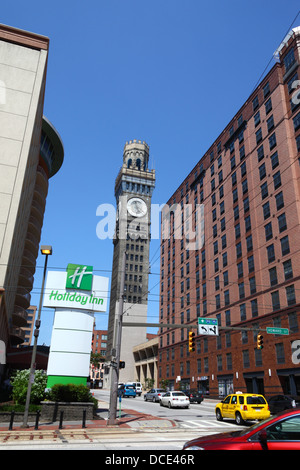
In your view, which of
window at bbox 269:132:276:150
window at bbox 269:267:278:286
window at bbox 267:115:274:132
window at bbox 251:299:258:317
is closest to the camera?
window at bbox 269:267:278:286

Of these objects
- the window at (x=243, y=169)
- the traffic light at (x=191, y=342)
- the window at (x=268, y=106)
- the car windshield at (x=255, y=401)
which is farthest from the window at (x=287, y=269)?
the car windshield at (x=255, y=401)

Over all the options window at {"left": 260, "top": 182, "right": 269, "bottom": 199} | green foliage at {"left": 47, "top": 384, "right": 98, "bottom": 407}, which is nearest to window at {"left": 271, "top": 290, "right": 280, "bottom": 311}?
window at {"left": 260, "top": 182, "right": 269, "bottom": 199}

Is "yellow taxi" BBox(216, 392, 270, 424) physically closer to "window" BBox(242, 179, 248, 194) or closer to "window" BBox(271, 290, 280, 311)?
"window" BBox(271, 290, 280, 311)

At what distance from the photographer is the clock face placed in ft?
403

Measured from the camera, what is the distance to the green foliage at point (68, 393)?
21.8 m

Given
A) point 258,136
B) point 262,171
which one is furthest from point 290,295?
point 258,136

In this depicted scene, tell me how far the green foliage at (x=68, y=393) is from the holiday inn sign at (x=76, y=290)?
502cm

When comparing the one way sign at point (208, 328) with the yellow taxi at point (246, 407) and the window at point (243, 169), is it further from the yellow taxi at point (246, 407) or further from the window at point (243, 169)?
the window at point (243, 169)

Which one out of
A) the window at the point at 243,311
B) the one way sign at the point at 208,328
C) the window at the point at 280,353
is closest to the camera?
the one way sign at the point at 208,328

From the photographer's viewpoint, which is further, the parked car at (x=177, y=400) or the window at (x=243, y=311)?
the window at (x=243, y=311)

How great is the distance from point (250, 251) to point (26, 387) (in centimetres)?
3589

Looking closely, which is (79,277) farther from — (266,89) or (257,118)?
(266,89)

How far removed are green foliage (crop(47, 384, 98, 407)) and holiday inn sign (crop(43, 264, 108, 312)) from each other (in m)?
5.02
